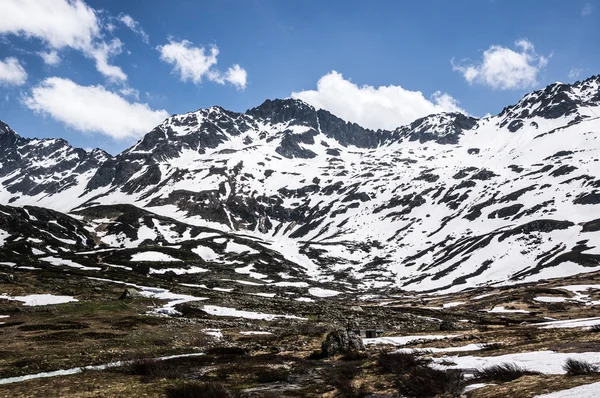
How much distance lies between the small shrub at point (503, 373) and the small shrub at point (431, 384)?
106cm

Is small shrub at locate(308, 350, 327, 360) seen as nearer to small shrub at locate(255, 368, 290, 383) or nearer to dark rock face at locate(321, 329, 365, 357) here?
dark rock face at locate(321, 329, 365, 357)

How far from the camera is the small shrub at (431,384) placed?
1755 cm

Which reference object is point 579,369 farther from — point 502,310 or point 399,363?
point 502,310

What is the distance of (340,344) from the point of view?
3406cm

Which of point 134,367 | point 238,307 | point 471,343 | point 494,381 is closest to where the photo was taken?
point 494,381

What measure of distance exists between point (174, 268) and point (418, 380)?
17850 cm

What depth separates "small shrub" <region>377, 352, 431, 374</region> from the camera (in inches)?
923

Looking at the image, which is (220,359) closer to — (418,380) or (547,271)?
(418,380)

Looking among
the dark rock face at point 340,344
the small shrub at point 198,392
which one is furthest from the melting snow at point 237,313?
the small shrub at point 198,392

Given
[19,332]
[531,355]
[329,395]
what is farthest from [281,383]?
[19,332]

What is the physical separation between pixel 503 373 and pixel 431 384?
3339 mm

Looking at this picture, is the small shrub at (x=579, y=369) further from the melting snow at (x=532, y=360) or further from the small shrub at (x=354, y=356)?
the small shrub at (x=354, y=356)

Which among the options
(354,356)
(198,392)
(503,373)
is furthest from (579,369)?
(354,356)

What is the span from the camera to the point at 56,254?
634 feet
